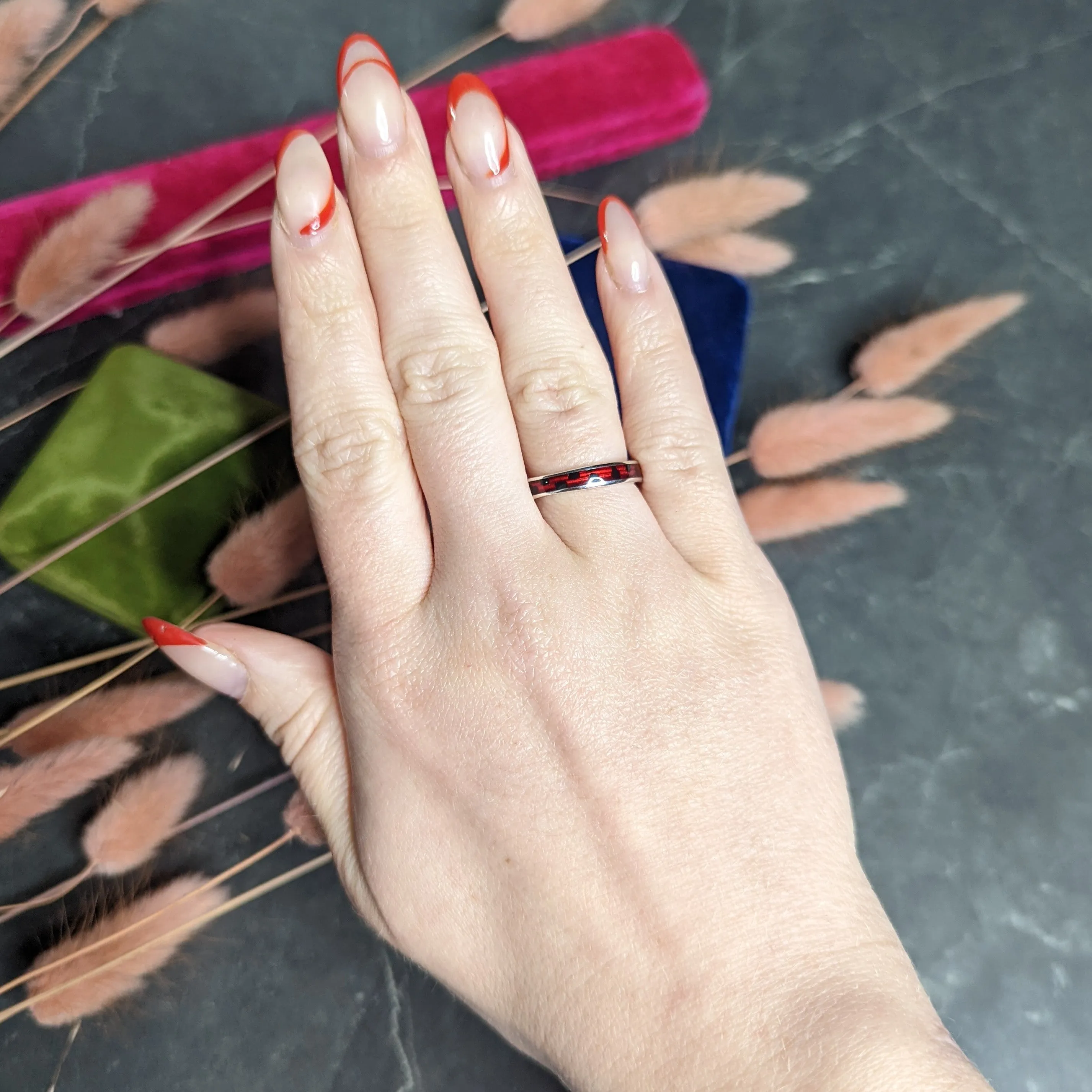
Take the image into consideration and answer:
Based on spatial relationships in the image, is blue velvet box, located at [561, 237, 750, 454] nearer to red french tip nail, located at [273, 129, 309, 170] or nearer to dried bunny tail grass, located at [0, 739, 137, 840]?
red french tip nail, located at [273, 129, 309, 170]

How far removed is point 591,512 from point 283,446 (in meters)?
0.28

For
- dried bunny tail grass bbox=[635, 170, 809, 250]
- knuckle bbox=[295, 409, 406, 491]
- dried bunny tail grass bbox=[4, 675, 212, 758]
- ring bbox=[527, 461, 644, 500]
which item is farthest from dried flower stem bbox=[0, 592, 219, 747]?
dried bunny tail grass bbox=[635, 170, 809, 250]

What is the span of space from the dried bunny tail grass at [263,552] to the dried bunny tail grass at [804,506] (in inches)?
14.8

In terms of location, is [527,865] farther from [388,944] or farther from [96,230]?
[96,230]

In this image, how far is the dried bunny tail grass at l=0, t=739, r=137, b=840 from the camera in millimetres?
659

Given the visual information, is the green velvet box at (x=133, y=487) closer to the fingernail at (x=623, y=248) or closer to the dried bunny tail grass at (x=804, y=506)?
the fingernail at (x=623, y=248)

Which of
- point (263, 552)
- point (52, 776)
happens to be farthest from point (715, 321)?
Answer: point (52, 776)

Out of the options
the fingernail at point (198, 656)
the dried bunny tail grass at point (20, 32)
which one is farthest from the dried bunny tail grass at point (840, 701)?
the dried bunny tail grass at point (20, 32)

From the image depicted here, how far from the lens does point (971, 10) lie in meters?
0.96

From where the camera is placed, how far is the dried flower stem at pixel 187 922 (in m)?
0.68

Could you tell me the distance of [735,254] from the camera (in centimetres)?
82

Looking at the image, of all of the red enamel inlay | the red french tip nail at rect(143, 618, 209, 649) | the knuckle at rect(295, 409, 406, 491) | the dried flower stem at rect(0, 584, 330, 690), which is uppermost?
the red enamel inlay

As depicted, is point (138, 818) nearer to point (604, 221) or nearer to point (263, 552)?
point (263, 552)

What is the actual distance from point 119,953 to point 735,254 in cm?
78
